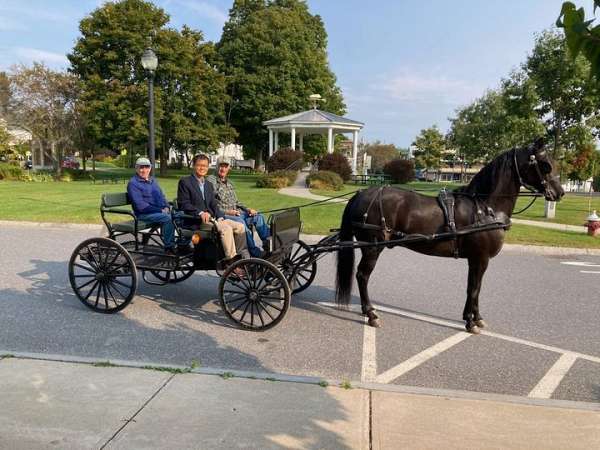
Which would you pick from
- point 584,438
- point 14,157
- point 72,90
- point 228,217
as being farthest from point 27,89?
point 584,438

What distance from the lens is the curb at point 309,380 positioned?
11.7ft

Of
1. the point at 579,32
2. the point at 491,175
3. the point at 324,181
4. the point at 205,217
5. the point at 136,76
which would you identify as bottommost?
the point at 205,217

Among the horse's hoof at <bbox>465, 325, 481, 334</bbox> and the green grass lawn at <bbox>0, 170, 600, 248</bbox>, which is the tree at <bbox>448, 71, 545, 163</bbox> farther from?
the horse's hoof at <bbox>465, 325, 481, 334</bbox>

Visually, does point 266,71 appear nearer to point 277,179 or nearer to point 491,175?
point 277,179

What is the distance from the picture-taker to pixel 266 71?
39344 millimetres

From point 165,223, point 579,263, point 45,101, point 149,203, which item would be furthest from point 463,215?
point 45,101

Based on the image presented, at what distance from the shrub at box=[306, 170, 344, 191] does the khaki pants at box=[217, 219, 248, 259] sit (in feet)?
60.3

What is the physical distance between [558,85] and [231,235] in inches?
934

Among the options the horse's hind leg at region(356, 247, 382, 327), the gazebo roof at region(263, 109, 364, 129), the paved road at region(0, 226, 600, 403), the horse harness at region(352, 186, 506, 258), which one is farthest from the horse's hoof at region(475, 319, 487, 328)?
the gazebo roof at region(263, 109, 364, 129)

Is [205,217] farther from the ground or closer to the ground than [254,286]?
farther from the ground

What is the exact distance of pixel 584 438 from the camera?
3043mm

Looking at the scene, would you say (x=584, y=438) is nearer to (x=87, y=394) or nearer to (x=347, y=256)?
(x=347, y=256)

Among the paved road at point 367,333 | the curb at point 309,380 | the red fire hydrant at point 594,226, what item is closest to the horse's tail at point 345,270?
the paved road at point 367,333

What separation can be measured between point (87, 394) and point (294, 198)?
1578 centimetres
